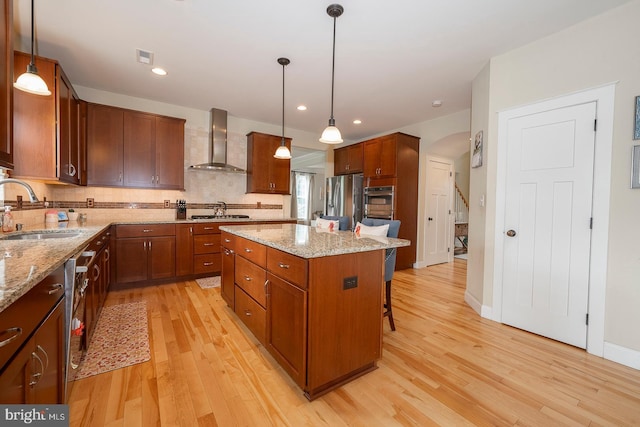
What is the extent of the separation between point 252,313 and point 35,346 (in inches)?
53.4

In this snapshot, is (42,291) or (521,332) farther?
(521,332)

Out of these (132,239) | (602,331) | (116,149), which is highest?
(116,149)

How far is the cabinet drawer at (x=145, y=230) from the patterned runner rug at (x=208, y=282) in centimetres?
79

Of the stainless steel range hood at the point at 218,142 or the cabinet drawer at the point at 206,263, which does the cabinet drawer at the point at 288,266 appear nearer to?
the cabinet drawer at the point at 206,263

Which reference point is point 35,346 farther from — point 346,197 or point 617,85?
point 346,197

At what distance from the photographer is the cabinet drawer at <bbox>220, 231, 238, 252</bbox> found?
2588 mm

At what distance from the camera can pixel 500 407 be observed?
1567 mm

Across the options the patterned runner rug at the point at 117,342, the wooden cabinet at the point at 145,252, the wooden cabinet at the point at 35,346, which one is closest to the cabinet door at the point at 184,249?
the wooden cabinet at the point at 145,252

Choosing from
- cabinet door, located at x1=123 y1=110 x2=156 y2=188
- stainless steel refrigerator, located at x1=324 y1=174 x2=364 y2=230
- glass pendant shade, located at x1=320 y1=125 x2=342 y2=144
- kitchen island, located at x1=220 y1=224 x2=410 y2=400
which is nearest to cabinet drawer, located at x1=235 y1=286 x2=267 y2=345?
kitchen island, located at x1=220 y1=224 x2=410 y2=400

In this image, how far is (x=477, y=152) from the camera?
304cm

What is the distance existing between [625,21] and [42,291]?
13.0ft

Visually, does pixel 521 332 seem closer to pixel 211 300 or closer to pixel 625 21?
pixel 625 21

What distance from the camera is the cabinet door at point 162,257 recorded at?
3.62 metres

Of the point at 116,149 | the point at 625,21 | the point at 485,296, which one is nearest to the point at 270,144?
the point at 116,149
